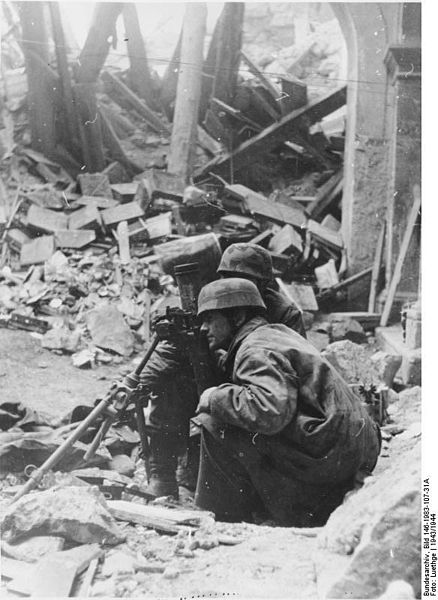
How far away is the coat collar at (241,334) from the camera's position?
12.3 ft

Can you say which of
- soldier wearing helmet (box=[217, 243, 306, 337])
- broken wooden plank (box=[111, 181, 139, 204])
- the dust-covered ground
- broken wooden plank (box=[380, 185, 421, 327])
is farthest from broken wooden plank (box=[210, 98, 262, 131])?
the dust-covered ground

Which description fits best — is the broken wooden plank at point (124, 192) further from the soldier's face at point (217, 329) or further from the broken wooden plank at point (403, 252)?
the soldier's face at point (217, 329)

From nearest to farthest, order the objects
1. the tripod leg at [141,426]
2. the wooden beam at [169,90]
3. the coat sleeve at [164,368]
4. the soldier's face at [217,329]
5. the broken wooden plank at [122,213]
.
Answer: the soldier's face at [217,329], the tripod leg at [141,426], the coat sleeve at [164,368], the broken wooden plank at [122,213], the wooden beam at [169,90]

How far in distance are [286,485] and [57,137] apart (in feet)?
32.6

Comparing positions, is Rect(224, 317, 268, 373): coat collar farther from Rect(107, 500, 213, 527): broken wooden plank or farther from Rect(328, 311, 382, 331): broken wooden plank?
Rect(328, 311, 382, 331): broken wooden plank

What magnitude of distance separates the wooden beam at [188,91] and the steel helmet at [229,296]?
7.68 m

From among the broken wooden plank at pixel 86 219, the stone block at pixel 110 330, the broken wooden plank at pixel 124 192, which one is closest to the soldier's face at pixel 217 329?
the stone block at pixel 110 330

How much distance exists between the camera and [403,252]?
859 centimetres

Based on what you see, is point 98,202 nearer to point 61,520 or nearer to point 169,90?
point 169,90

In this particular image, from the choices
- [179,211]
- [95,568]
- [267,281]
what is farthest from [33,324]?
[95,568]

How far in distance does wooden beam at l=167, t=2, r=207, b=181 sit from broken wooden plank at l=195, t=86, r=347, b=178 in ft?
1.94

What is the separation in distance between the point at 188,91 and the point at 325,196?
2.95 m

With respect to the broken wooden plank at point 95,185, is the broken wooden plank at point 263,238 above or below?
below

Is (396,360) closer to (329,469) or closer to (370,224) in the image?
(370,224)
